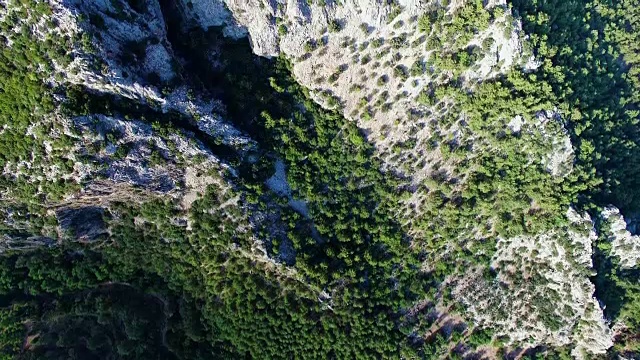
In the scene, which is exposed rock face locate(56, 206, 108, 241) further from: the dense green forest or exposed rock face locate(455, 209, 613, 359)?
exposed rock face locate(455, 209, 613, 359)

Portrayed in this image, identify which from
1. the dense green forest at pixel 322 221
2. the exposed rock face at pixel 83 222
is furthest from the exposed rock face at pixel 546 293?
the exposed rock face at pixel 83 222

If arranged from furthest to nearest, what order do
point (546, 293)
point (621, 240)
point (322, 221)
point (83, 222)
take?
point (546, 293) → point (322, 221) → point (621, 240) → point (83, 222)

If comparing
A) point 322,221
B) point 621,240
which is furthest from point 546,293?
point 322,221

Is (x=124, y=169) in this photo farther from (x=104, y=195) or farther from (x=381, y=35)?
(x=381, y=35)

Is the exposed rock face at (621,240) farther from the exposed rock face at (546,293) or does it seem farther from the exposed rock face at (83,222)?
the exposed rock face at (83,222)

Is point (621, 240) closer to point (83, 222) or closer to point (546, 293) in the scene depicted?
point (546, 293)

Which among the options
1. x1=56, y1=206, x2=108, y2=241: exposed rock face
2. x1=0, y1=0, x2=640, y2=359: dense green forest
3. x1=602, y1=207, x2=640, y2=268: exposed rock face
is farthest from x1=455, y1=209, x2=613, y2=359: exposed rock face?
x1=56, y1=206, x2=108, y2=241: exposed rock face
